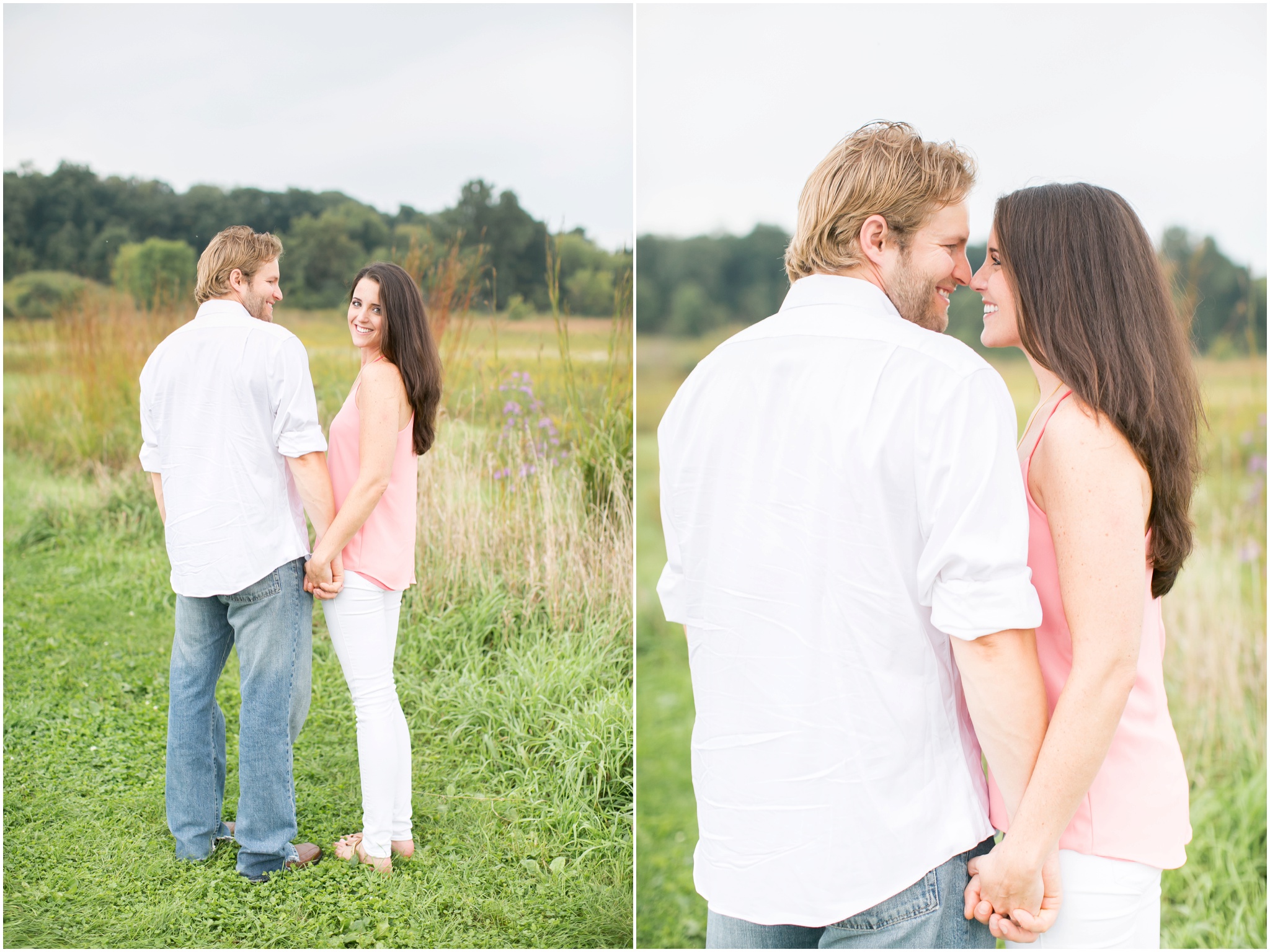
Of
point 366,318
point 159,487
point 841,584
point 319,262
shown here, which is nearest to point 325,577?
point 159,487

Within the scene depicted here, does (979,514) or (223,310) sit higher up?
(223,310)

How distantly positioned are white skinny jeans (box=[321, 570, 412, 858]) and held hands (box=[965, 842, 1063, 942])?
64.2 inches

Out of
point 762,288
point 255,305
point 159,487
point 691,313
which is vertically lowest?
point 159,487

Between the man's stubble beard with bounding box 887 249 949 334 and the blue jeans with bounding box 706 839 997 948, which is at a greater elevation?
the man's stubble beard with bounding box 887 249 949 334

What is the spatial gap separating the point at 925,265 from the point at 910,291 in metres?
0.05

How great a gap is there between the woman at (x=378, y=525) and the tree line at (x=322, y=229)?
16 cm

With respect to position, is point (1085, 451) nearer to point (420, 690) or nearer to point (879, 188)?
point (879, 188)

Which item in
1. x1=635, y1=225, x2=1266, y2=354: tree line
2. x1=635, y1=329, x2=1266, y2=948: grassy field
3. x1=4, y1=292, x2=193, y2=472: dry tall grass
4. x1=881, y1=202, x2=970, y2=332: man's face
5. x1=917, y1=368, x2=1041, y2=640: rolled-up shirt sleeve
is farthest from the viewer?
x1=635, y1=225, x2=1266, y2=354: tree line

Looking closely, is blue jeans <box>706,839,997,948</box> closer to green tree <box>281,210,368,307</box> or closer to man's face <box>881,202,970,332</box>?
man's face <box>881,202,970,332</box>

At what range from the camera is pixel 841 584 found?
1.24 metres

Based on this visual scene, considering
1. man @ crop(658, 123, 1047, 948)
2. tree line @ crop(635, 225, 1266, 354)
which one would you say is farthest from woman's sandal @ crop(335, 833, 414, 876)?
tree line @ crop(635, 225, 1266, 354)

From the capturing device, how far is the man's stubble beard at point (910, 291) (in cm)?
137

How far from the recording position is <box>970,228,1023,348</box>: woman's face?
1.44m

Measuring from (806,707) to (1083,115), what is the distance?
285cm
